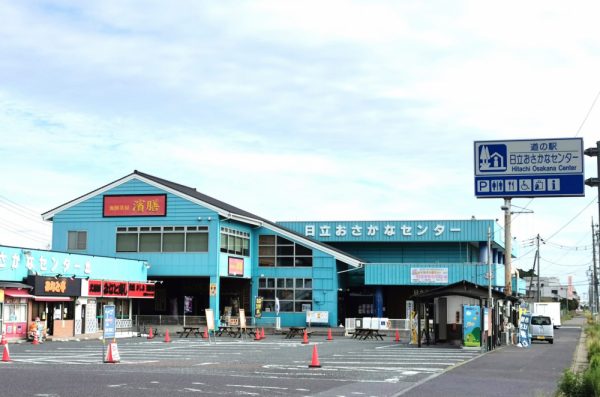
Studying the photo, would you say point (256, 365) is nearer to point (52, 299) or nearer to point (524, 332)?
point (52, 299)

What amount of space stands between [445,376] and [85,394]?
30.4 feet

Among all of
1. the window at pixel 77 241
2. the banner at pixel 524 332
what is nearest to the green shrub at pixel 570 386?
the banner at pixel 524 332

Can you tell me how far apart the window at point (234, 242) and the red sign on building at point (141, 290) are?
16.5ft

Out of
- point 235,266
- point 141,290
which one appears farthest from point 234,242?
point 141,290

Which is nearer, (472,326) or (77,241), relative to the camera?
(472,326)

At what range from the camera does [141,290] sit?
46.6 m

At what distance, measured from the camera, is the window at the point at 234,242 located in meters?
49.6

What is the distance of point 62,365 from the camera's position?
2272cm

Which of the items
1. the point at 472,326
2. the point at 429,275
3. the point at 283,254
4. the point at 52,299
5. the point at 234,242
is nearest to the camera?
the point at 472,326

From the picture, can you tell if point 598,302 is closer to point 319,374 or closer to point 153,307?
point 153,307

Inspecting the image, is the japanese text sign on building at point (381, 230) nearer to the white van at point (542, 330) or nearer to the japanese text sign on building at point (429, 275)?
the japanese text sign on building at point (429, 275)

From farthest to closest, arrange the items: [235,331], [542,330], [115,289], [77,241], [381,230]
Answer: [381,230] < [77,241] < [235,331] < [115,289] < [542,330]

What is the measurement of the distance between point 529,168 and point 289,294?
972 inches

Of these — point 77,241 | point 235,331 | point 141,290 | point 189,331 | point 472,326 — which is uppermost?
point 77,241
